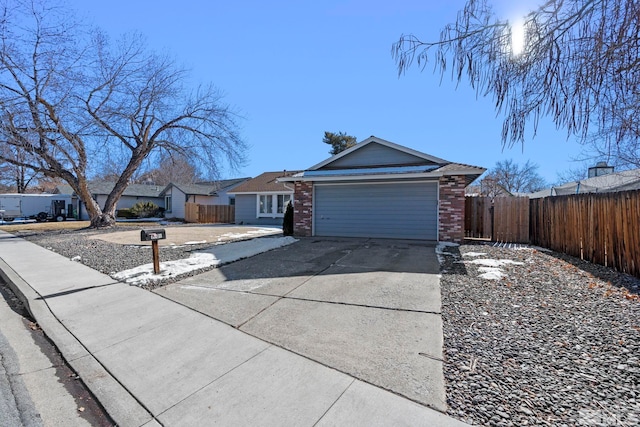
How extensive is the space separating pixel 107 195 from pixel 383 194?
31.4 metres

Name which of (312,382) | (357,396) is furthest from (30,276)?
(357,396)

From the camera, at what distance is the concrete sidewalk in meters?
2.30

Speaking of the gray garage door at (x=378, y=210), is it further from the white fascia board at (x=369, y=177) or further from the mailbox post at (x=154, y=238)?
the mailbox post at (x=154, y=238)

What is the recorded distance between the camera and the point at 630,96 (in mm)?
2428

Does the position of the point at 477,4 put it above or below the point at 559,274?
above

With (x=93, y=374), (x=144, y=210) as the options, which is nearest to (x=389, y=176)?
(x=93, y=374)

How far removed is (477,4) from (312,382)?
336cm

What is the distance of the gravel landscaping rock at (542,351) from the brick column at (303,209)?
7.58 m

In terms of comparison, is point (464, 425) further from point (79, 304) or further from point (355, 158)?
point (355, 158)

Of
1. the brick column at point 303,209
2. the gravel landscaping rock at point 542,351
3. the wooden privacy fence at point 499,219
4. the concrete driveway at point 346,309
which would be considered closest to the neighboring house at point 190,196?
the brick column at point 303,209

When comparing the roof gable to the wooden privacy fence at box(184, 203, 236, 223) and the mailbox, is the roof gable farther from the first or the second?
the wooden privacy fence at box(184, 203, 236, 223)

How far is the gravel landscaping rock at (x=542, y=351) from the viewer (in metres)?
2.18

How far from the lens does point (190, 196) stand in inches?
1125

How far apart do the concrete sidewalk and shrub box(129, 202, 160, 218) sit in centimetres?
2845
